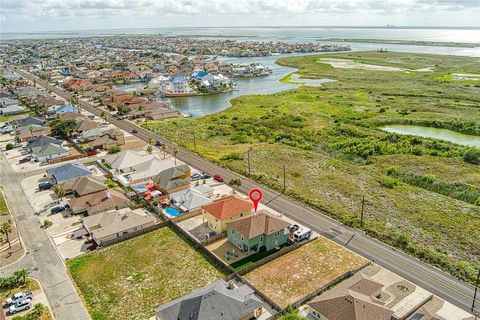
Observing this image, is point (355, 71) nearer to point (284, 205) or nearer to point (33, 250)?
point (284, 205)

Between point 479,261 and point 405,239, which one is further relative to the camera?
point 405,239

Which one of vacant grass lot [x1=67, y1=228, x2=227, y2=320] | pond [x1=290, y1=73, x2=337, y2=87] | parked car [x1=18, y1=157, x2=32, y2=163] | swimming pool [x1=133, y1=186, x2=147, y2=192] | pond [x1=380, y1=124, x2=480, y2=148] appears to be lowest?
parked car [x1=18, y1=157, x2=32, y2=163]

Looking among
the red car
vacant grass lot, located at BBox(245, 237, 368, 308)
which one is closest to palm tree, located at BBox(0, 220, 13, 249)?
vacant grass lot, located at BBox(245, 237, 368, 308)

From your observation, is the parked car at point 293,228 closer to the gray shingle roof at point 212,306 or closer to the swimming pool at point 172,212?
the gray shingle roof at point 212,306

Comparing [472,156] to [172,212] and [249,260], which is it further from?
[172,212]

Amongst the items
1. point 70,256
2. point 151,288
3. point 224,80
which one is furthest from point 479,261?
point 224,80

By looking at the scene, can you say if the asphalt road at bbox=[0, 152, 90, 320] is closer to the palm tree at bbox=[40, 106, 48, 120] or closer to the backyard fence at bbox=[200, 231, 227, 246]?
the backyard fence at bbox=[200, 231, 227, 246]
